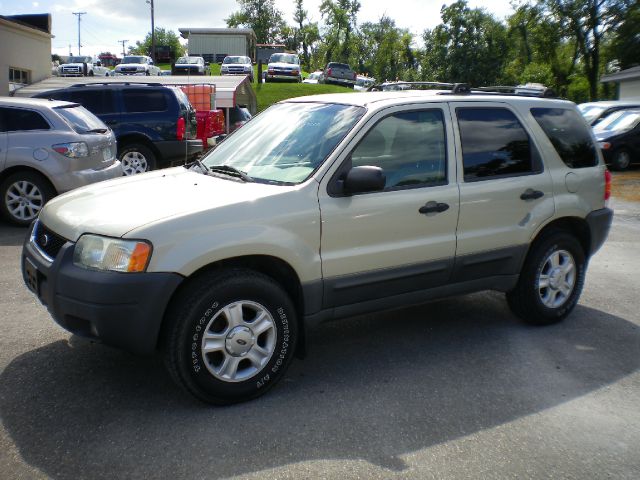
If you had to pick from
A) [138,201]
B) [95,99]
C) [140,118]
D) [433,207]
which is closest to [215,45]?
[95,99]

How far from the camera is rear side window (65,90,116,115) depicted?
11.9 metres

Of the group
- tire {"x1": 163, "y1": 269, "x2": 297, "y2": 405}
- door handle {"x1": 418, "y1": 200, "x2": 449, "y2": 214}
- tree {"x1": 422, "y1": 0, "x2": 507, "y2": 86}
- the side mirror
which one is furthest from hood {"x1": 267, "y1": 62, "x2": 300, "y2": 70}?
tire {"x1": 163, "y1": 269, "x2": 297, "y2": 405}

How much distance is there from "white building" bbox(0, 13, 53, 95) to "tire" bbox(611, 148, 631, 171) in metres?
17.9

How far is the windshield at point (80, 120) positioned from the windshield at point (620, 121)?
13750 mm

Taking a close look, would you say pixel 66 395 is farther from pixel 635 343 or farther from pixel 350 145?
pixel 635 343

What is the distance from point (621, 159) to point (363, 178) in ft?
51.9

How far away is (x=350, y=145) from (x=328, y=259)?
73 cm

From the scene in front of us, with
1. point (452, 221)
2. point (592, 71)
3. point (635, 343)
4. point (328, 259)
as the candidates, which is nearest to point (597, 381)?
point (635, 343)

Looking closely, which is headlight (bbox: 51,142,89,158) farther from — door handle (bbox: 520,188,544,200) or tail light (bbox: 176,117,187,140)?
door handle (bbox: 520,188,544,200)

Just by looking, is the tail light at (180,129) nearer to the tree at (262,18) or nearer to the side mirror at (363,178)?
the side mirror at (363,178)

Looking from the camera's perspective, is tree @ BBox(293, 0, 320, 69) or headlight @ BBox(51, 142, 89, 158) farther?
tree @ BBox(293, 0, 320, 69)

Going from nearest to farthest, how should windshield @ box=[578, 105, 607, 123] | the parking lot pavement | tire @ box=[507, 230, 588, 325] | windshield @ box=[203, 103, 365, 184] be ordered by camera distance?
the parking lot pavement, windshield @ box=[203, 103, 365, 184], tire @ box=[507, 230, 588, 325], windshield @ box=[578, 105, 607, 123]

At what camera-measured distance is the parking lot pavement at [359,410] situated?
323 centimetres

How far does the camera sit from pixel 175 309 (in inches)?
141
